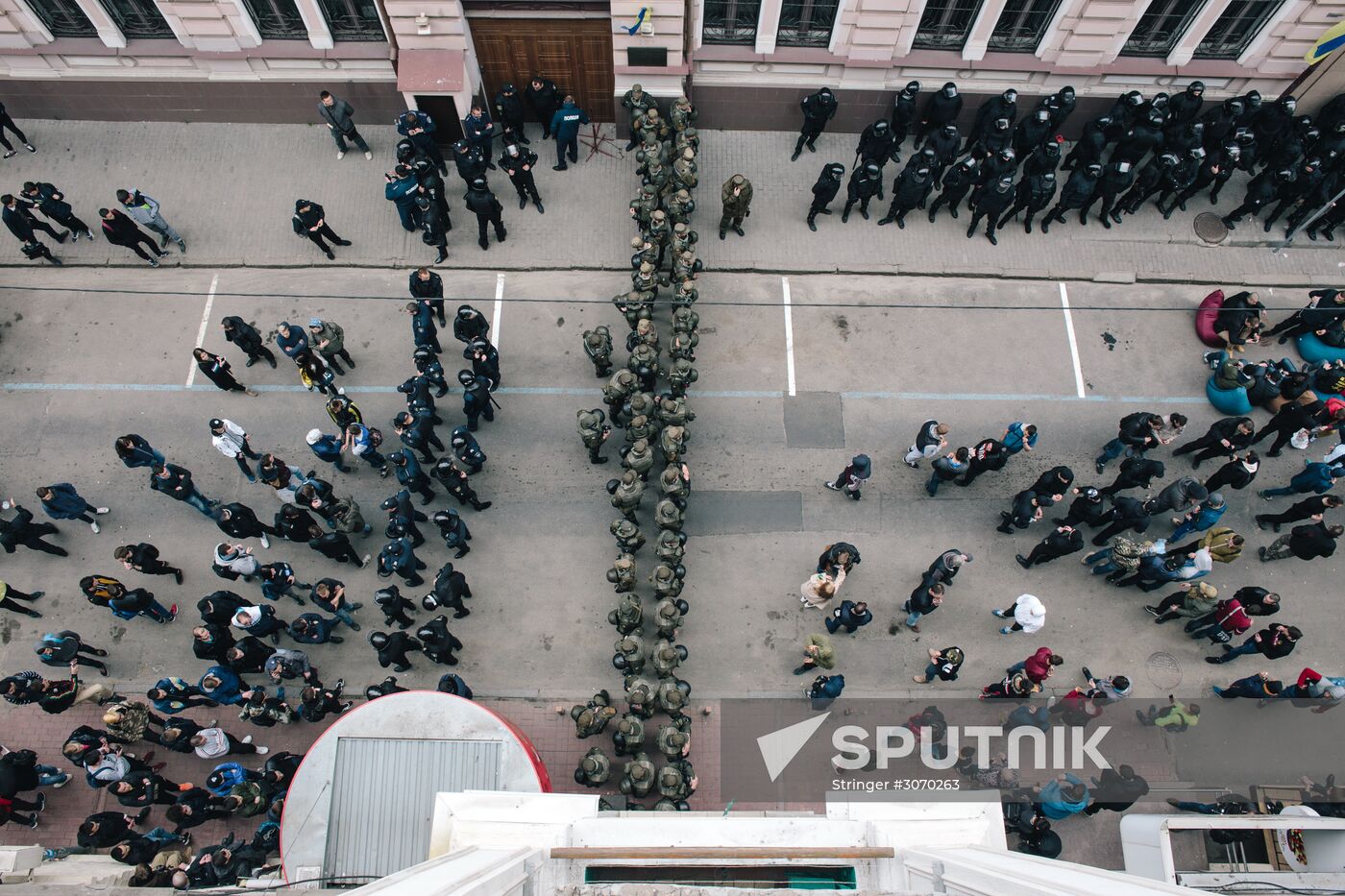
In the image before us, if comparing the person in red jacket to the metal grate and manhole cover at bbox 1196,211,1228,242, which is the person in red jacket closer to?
manhole cover at bbox 1196,211,1228,242

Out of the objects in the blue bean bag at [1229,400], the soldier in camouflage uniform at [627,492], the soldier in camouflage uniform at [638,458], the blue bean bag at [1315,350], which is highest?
the blue bean bag at [1315,350]

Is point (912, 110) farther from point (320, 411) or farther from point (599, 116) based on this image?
point (320, 411)

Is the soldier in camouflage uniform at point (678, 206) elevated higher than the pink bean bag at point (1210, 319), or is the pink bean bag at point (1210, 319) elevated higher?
the soldier in camouflage uniform at point (678, 206)

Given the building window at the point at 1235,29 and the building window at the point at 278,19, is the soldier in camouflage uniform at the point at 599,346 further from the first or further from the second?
the building window at the point at 1235,29

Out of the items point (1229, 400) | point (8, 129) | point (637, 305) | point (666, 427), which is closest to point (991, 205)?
point (1229, 400)

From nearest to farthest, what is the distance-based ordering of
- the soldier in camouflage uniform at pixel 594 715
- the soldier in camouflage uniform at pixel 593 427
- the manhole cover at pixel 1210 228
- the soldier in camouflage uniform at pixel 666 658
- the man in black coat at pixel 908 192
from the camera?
the soldier in camouflage uniform at pixel 594 715, the soldier in camouflage uniform at pixel 666 658, the soldier in camouflage uniform at pixel 593 427, the man in black coat at pixel 908 192, the manhole cover at pixel 1210 228

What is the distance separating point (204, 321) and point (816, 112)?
12383 millimetres

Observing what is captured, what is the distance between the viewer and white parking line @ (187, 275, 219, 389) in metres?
15.9

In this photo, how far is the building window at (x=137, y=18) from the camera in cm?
1636

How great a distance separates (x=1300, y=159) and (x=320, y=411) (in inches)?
753

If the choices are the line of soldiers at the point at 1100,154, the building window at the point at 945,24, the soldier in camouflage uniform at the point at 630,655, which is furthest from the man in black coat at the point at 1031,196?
the soldier in camouflage uniform at the point at 630,655

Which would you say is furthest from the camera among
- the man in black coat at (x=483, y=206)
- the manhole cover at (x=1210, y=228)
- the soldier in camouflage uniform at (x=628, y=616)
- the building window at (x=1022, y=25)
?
the manhole cover at (x=1210, y=228)

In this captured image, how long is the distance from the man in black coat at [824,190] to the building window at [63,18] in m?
14.2

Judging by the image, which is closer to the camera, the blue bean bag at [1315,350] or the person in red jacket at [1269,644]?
the person in red jacket at [1269,644]
